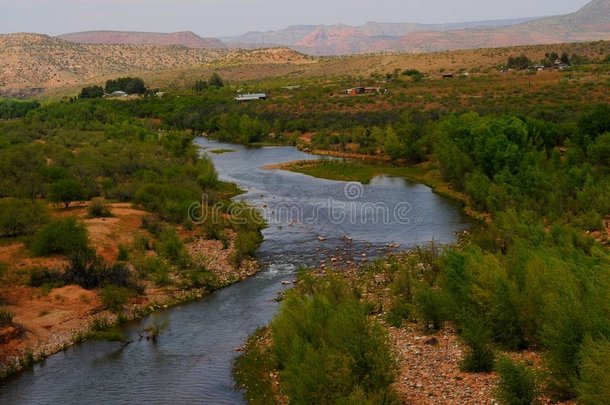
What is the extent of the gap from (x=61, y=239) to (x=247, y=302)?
8434 mm

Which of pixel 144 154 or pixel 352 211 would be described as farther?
pixel 144 154

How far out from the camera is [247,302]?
990 inches

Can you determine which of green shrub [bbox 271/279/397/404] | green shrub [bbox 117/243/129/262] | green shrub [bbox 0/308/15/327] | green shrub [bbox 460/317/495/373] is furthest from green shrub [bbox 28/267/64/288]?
green shrub [bbox 460/317/495/373]

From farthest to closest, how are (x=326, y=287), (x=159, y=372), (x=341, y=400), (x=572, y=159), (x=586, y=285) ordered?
(x=572, y=159) < (x=326, y=287) < (x=159, y=372) < (x=586, y=285) < (x=341, y=400)

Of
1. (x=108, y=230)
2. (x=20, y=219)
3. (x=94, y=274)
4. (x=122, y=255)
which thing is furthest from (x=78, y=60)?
(x=94, y=274)

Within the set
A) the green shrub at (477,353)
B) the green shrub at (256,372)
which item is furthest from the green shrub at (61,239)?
the green shrub at (477,353)

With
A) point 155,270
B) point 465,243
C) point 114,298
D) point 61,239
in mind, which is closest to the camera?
point 114,298

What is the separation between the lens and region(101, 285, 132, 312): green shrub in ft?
80.1

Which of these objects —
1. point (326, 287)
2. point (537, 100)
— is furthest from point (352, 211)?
point (537, 100)

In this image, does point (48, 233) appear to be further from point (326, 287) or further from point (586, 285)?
point (586, 285)

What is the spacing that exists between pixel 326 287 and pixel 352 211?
55.3 feet

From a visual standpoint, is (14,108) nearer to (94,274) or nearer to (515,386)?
(94,274)

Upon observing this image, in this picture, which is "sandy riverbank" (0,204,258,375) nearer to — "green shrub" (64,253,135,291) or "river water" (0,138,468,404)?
"green shrub" (64,253,135,291)

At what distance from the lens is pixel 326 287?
2250 cm
